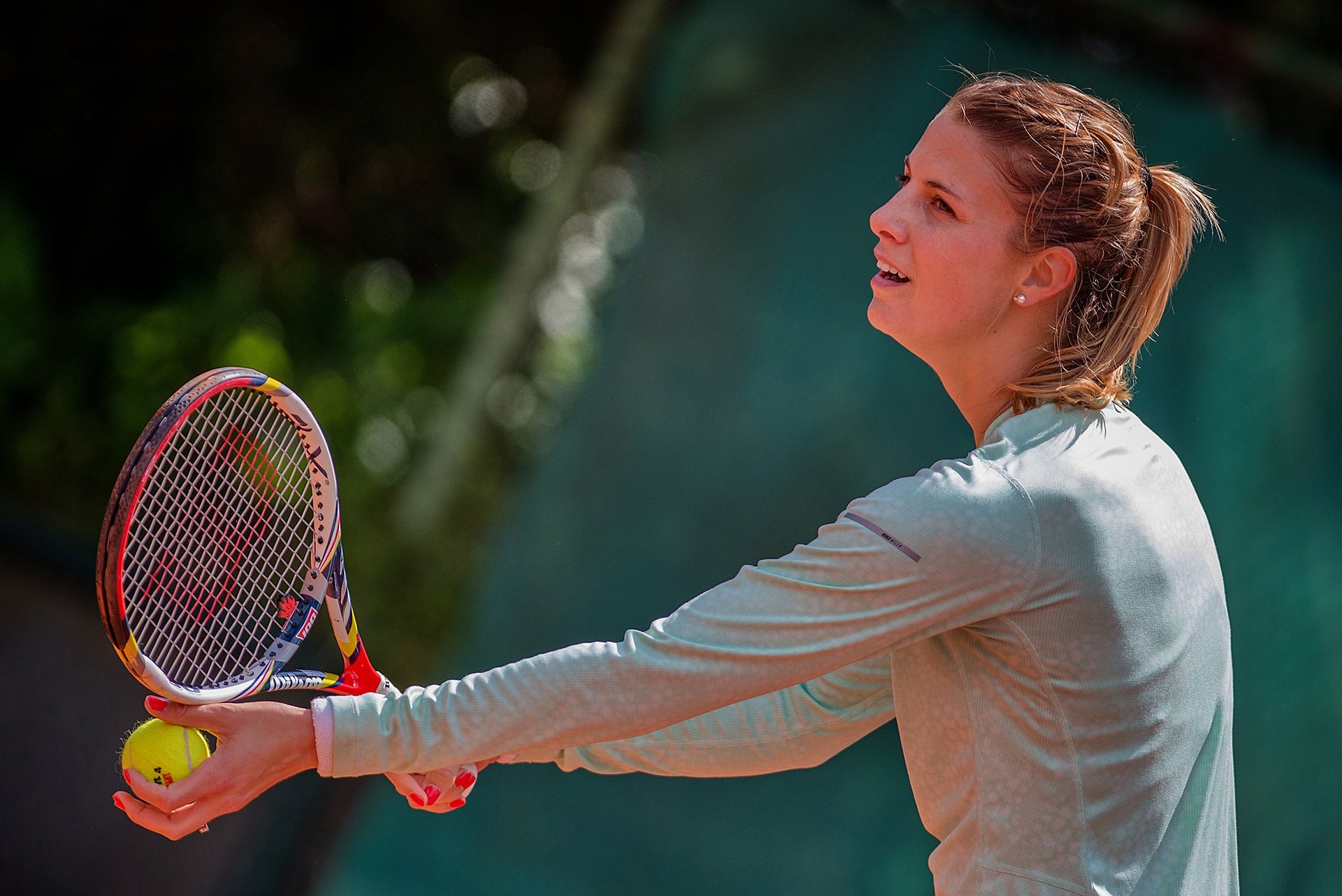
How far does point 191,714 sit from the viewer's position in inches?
51.1

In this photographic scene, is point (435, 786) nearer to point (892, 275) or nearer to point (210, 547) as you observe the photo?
point (210, 547)

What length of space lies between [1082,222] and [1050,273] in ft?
0.20

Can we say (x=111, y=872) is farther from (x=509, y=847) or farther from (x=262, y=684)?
(x=262, y=684)

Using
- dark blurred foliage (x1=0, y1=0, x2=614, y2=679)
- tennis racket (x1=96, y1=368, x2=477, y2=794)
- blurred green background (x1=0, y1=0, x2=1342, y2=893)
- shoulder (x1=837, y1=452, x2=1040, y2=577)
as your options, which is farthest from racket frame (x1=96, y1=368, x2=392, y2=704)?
dark blurred foliage (x1=0, y1=0, x2=614, y2=679)

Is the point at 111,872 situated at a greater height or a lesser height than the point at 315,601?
lesser

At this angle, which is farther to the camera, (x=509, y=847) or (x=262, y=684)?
(x=509, y=847)

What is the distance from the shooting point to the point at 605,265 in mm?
4594

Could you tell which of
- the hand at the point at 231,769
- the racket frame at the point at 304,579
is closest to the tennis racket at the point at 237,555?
the racket frame at the point at 304,579

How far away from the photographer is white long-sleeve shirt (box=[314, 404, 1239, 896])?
A: 3.93 feet

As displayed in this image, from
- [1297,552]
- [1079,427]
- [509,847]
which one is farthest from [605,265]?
[1079,427]

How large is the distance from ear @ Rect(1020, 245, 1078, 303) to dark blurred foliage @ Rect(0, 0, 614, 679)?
10.6ft

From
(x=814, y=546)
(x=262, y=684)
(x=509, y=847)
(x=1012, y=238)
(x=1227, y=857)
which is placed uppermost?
(x=1012, y=238)

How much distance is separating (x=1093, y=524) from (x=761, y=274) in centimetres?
255

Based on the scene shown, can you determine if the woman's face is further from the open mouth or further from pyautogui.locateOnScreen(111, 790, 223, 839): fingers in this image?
pyautogui.locateOnScreen(111, 790, 223, 839): fingers
